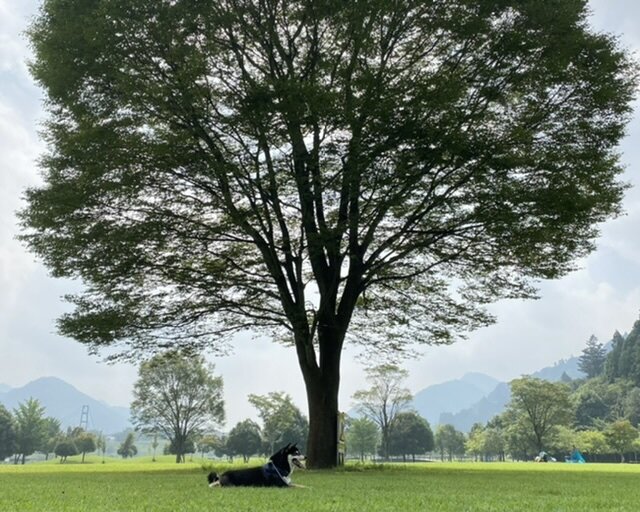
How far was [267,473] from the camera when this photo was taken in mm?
7559

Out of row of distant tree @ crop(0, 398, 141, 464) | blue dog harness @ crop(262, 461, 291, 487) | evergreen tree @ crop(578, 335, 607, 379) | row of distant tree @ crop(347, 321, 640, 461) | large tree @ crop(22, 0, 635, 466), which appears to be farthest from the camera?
evergreen tree @ crop(578, 335, 607, 379)

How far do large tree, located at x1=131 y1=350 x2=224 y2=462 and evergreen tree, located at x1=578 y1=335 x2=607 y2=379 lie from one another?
143020mm

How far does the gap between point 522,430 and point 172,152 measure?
65.4m

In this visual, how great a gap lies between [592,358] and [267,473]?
186 m

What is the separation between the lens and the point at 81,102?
13.9m

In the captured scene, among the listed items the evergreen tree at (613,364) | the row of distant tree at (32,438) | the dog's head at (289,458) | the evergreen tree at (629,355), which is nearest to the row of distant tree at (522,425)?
the evergreen tree at (629,355)

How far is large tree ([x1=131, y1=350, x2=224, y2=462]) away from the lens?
5416cm

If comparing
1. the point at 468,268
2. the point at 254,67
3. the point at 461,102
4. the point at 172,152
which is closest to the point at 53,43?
the point at 172,152

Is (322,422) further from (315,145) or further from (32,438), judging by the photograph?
(32,438)

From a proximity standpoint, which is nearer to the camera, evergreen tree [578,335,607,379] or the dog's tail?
the dog's tail

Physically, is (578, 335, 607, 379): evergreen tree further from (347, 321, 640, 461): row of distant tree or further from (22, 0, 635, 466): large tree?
(22, 0, 635, 466): large tree

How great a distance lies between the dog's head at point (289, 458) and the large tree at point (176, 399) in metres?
47.7

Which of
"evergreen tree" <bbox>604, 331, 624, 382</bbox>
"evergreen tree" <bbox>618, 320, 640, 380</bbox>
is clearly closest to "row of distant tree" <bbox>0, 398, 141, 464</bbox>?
"evergreen tree" <bbox>618, 320, 640, 380</bbox>

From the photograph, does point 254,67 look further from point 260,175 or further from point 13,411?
point 13,411
